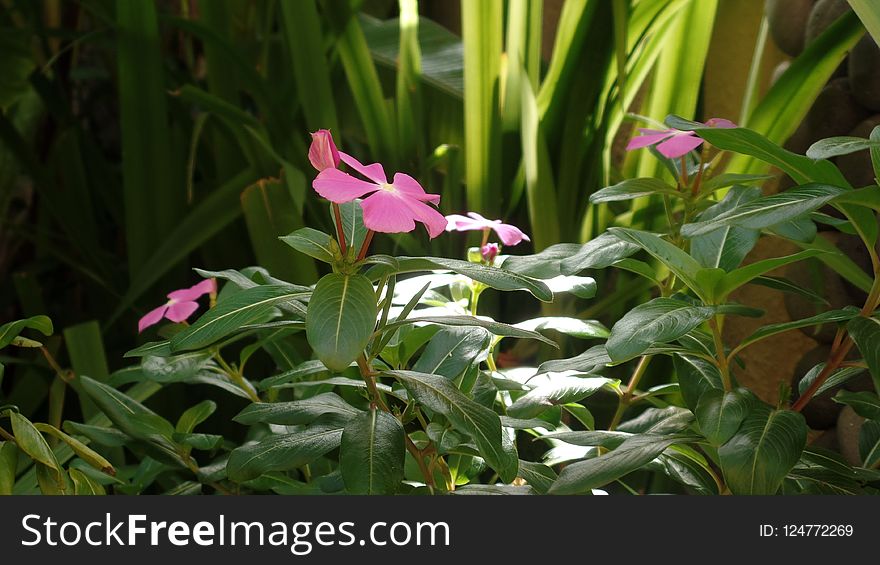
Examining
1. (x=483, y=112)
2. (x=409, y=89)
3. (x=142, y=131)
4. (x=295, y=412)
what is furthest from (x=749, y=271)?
(x=142, y=131)

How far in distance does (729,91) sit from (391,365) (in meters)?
0.80

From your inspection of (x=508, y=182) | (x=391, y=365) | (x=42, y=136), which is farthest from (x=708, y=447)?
(x=42, y=136)

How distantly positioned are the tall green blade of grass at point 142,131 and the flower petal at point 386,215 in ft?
2.28

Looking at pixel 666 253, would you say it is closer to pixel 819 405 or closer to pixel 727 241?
pixel 727 241

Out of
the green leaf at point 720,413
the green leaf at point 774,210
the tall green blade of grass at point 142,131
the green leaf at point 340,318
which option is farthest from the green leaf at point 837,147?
the tall green blade of grass at point 142,131

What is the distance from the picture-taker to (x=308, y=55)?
994mm

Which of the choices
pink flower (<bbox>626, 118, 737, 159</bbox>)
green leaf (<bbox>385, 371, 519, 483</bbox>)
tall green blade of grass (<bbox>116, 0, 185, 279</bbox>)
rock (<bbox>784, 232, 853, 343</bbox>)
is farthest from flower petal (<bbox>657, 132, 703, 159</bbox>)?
tall green blade of grass (<bbox>116, 0, 185, 279</bbox>)

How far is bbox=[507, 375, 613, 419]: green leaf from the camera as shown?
51 cm

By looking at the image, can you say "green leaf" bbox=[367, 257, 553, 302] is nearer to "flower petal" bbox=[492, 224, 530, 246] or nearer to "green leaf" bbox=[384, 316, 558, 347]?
"green leaf" bbox=[384, 316, 558, 347]

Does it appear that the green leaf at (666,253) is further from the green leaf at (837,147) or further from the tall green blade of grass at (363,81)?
the tall green blade of grass at (363,81)

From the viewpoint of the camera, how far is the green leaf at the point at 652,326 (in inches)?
16.6

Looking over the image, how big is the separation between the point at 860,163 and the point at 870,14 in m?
0.32

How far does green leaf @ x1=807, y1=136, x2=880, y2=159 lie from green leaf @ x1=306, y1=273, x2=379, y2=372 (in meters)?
0.24

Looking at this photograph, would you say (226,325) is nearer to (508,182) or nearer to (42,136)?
(508,182)
